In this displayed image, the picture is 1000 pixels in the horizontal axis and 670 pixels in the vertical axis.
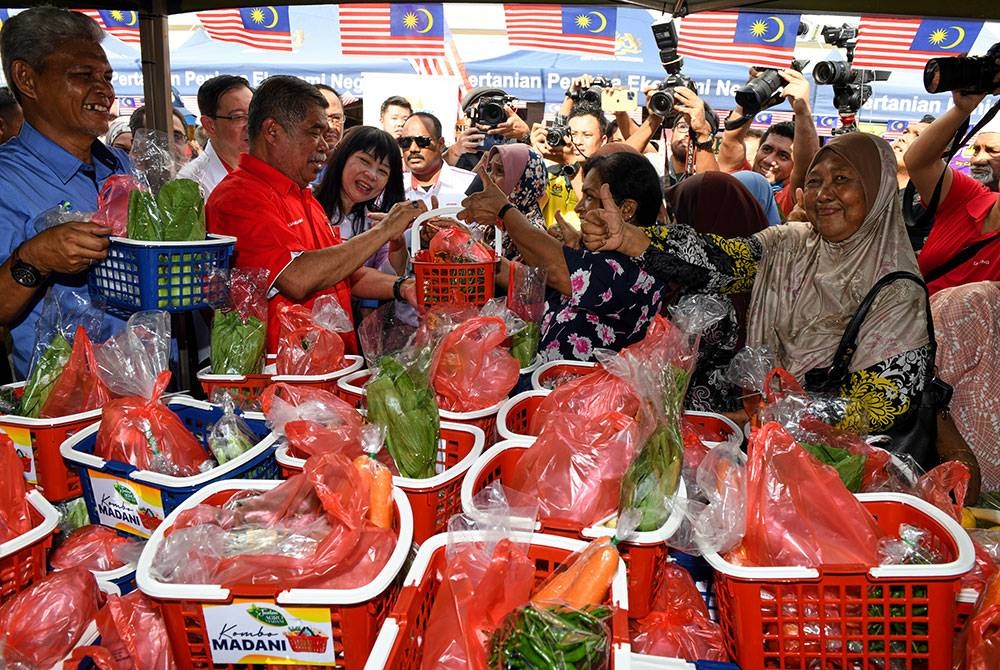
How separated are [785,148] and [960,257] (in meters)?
2.68

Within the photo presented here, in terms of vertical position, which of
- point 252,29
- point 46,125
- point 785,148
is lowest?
point 46,125

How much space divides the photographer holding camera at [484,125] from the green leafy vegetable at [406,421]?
12.6 ft

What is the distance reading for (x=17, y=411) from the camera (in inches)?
74.2

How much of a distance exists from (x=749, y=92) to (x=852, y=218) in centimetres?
204

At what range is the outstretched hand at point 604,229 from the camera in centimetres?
248

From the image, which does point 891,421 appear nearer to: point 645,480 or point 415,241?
point 645,480

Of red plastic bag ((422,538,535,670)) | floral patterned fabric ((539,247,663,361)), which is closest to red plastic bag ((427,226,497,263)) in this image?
floral patterned fabric ((539,247,663,361))

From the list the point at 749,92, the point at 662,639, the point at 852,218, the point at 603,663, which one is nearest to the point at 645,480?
the point at 662,639

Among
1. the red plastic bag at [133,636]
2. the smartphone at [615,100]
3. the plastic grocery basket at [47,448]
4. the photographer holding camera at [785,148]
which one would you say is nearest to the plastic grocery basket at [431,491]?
the red plastic bag at [133,636]

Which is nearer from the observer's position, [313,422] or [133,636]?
[133,636]

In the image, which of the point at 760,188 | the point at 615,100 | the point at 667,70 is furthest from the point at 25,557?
the point at 615,100

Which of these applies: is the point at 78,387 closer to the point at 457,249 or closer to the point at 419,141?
the point at 457,249

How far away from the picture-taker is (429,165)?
5141mm

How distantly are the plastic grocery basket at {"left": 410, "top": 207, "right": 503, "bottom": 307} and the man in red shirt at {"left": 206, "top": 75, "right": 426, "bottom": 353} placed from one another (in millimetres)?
254
